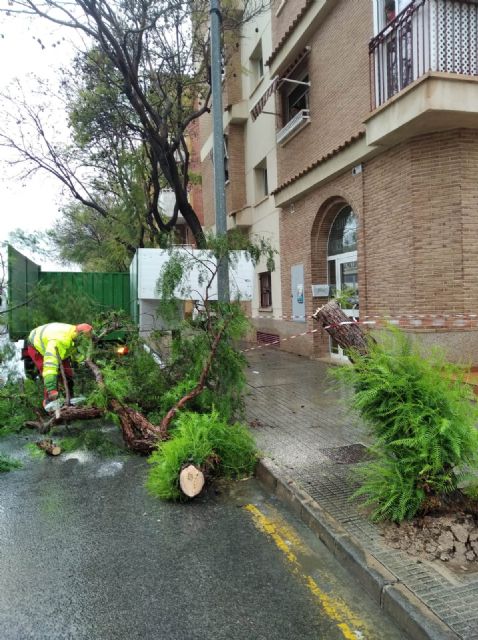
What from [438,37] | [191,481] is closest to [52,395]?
[191,481]

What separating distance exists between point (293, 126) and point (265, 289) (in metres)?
5.34

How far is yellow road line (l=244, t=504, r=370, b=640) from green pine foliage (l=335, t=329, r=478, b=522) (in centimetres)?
64

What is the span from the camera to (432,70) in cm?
757

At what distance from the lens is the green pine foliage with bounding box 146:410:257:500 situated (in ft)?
14.2

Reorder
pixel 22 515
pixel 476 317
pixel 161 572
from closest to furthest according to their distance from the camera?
pixel 161 572, pixel 22 515, pixel 476 317

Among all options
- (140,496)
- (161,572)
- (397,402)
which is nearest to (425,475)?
(397,402)

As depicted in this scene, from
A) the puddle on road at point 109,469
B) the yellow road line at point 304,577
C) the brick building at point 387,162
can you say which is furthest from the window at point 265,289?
the yellow road line at point 304,577

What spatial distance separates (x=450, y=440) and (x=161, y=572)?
2.07m

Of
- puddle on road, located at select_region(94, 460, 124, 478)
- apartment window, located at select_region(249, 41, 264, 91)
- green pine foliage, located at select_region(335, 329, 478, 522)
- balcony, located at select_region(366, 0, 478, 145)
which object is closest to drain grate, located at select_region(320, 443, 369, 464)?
green pine foliage, located at select_region(335, 329, 478, 522)

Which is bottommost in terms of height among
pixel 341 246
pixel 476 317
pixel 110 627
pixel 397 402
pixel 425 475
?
pixel 110 627

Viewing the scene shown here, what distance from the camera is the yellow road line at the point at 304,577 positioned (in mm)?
2576

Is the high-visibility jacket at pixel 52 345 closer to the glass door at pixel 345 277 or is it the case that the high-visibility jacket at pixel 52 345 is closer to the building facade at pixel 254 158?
the glass door at pixel 345 277

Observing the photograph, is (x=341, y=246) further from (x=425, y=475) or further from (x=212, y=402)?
(x=425, y=475)

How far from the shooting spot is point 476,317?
8.05 metres
